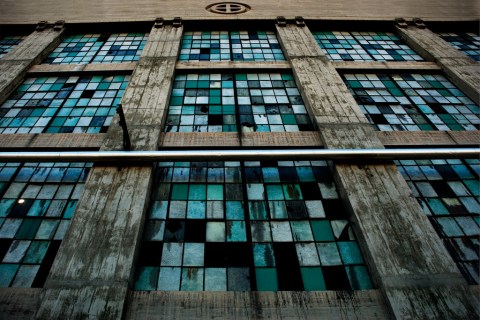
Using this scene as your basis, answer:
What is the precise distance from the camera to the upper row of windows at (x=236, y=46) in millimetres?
10555

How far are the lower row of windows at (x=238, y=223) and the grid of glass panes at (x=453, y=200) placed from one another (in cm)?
2

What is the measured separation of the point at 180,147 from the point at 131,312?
3.87m

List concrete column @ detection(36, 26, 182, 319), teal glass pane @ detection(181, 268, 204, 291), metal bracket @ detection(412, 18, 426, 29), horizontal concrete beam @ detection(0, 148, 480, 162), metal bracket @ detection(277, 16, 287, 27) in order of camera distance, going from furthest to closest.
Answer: metal bracket @ detection(412, 18, 426, 29)
metal bracket @ detection(277, 16, 287, 27)
horizontal concrete beam @ detection(0, 148, 480, 162)
teal glass pane @ detection(181, 268, 204, 291)
concrete column @ detection(36, 26, 182, 319)

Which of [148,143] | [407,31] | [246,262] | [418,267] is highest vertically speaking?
[407,31]

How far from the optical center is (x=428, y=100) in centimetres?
859

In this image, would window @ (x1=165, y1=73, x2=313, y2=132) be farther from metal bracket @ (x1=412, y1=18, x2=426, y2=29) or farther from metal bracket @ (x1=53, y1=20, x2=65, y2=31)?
metal bracket @ (x1=412, y1=18, x2=426, y2=29)

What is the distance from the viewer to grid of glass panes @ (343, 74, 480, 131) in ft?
25.4

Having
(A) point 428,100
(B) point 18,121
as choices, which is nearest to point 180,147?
(B) point 18,121

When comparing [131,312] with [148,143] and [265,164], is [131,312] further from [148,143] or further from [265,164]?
[265,164]

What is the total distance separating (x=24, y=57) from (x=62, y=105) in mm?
3547

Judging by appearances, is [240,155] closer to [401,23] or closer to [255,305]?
[255,305]

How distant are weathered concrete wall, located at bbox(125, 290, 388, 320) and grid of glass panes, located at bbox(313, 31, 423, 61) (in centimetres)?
947

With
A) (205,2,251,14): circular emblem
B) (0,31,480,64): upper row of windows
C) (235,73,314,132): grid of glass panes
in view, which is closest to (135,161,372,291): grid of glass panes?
(235,73,314,132): grid of glass panes

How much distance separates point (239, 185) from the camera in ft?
20.0
